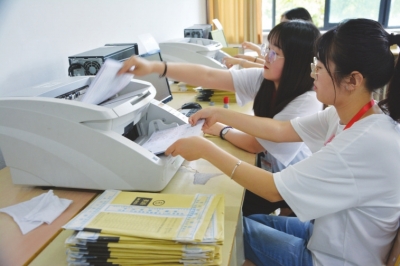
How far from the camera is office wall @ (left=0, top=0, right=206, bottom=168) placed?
1244mm

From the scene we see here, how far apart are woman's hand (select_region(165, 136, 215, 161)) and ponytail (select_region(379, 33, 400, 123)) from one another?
479mm

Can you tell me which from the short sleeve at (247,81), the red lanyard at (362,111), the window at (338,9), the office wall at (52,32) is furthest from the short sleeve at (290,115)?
the window at (338,9)

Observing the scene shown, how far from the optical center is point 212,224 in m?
0.75

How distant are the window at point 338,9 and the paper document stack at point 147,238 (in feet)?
13.9

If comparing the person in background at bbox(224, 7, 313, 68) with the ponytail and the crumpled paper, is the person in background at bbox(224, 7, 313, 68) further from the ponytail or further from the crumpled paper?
the crumpled paper

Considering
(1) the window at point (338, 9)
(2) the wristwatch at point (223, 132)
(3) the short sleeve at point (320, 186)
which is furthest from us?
(1) the window at point (338, 9)

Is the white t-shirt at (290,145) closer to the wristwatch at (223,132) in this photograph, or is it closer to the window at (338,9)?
the wristwatch at (223,132)

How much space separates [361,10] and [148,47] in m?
3.85

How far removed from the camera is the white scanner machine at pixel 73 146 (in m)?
0.93

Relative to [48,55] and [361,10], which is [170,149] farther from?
[361,10]

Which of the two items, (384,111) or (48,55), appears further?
(48,55)

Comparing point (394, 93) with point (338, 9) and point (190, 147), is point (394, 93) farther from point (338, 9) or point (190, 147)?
point (338, 9)

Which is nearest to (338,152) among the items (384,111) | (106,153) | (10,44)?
(384,111)

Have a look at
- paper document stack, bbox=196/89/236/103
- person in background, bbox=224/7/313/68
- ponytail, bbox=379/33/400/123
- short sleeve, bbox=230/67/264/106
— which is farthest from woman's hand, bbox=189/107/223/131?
person in background, bbox=224/7/313/68
